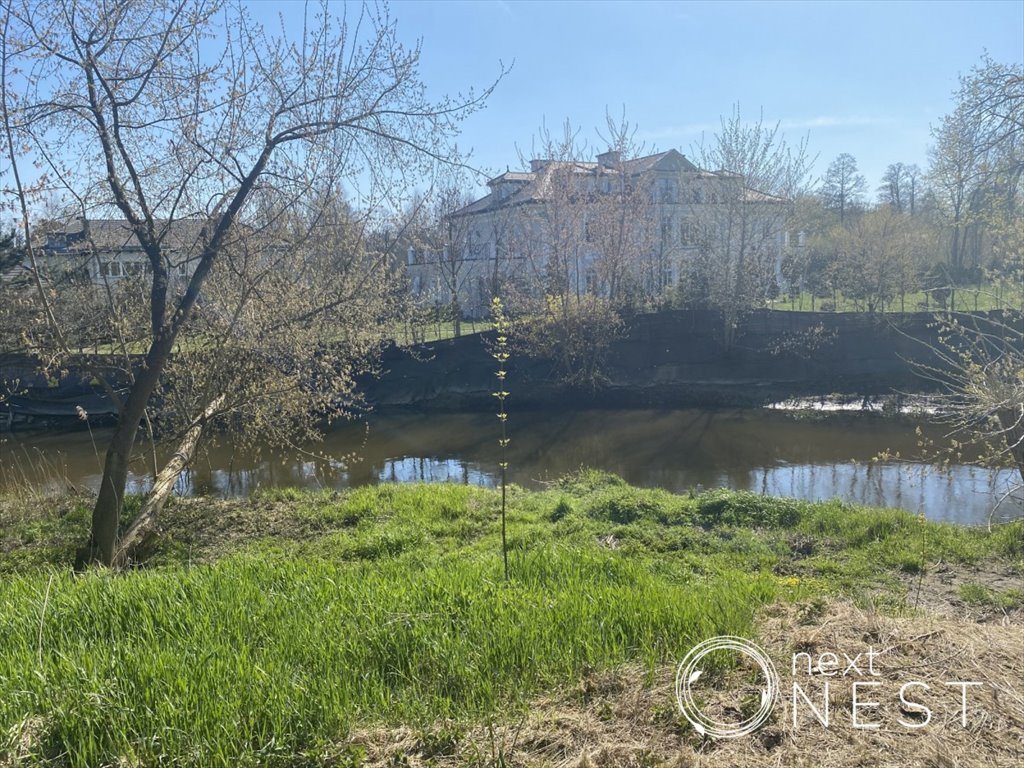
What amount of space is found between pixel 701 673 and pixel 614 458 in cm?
1384

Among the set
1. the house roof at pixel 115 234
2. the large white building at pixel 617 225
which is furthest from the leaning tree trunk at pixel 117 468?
the large white building at pixel 617 225

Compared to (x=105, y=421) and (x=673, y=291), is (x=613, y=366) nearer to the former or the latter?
(x=673, y=291)

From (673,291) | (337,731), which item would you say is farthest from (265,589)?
(673,291)

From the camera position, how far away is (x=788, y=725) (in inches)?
106

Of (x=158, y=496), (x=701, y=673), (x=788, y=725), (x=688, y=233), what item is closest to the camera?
(x=788, y=725)

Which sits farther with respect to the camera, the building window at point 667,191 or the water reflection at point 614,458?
the building window at point 667,191

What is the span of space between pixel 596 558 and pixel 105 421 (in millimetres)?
22579

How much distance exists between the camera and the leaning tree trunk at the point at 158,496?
7262 millimetres

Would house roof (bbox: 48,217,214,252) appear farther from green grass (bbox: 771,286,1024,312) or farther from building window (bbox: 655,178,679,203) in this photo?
green grass (bbox: 771,286,1024,312)

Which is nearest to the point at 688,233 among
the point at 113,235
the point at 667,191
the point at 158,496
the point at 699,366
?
the point at 667,191

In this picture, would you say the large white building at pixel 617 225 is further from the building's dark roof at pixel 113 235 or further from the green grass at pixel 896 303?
the building's dark roof at pixel 113 235

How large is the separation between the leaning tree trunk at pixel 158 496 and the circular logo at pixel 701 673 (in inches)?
236

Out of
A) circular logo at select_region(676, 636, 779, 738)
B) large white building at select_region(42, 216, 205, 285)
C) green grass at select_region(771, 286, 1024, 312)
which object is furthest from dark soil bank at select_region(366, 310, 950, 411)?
circular logo at select_region(676, 636, 779, 738)

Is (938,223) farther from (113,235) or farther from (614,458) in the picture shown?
(113,235)
